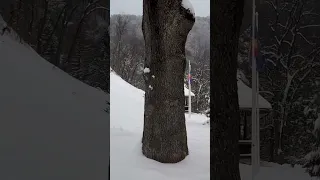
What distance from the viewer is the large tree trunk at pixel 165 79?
373 centimetres

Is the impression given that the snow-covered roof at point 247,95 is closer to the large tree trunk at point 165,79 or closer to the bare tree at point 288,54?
the bare tree at point 288,54

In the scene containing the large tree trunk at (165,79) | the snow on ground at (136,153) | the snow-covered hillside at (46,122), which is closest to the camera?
the snow-covered hillside at (46,122)

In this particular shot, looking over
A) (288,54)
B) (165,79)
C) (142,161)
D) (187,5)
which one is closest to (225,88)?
(288,54)

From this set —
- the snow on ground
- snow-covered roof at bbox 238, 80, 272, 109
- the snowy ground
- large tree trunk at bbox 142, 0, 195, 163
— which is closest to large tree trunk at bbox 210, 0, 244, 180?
snow-covered roof at bbox 238, 80, 272, 109

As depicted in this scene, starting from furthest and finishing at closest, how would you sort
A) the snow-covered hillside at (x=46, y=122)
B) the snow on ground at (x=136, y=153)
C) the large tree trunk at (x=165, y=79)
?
the large tree trunk at (x=165, y=79) < the snow on ground at (x=136, y=153) < the snow-covered hillside at (x=46, y=122)

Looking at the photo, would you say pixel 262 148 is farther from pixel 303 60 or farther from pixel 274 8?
pixel 274 8

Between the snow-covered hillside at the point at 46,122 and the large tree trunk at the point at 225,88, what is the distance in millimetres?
742

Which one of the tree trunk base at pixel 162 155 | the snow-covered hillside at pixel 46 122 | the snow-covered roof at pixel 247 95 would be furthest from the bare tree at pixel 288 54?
the tree trunk base at pixel 162 155

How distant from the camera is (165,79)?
379 cm

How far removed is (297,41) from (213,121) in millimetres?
763

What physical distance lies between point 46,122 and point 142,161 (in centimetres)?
182

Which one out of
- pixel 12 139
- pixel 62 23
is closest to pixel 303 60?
pixel 62 23

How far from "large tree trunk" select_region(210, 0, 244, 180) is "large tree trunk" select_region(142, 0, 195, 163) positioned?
1431mm

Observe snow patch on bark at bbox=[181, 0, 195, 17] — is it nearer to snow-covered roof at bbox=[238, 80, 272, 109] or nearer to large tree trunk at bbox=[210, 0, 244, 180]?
large tree trunk at bbox=[210, 0, 244, 180]
